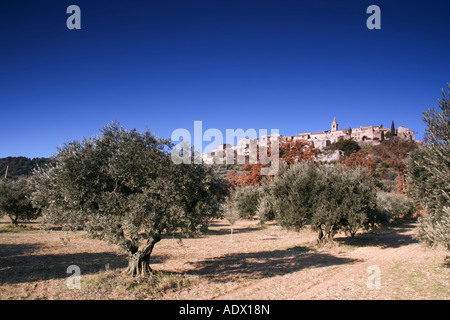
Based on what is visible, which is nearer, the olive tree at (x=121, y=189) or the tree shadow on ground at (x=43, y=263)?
the olive tree at (x=121, y=189)

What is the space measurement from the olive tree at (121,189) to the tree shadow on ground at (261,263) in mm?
3792

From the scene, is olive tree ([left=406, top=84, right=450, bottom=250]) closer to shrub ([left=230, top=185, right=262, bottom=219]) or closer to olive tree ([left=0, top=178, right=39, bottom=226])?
shrub ([left=230, top=185, right=262, bottom=219])

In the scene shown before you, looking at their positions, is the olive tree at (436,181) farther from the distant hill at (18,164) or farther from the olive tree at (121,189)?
the distant hill at (18,164)

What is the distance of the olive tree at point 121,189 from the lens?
9.88 m

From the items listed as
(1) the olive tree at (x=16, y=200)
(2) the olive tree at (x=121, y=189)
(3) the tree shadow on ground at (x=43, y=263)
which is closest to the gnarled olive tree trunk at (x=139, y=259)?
(2) the olive tree at (x=121, y=189)

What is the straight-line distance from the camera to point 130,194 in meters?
10.2

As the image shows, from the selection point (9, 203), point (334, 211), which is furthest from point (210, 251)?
Answer: point (9, 203)

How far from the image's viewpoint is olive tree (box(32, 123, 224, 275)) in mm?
9883

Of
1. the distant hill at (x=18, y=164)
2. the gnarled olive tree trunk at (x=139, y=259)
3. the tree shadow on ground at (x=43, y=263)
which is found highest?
the distant hill at (x=18, y=164)

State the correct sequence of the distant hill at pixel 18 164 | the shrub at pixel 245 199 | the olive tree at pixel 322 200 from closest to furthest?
the olive tree at pixel 322 200, the shrub at pixel 245 199, the distant hill at pixel 18 164

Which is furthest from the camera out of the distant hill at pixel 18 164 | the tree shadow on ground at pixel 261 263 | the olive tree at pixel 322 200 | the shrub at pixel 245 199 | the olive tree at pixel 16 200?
the distant hill at pixel 18 164

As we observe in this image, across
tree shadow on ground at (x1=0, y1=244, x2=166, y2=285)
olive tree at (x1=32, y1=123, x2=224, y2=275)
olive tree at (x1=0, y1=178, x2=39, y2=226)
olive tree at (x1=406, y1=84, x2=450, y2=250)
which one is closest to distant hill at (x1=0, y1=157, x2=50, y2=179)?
olive tree at (x1=0, y1=178, x2=39, y2=226)

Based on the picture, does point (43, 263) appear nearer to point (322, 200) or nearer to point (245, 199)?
point (322, 200)
